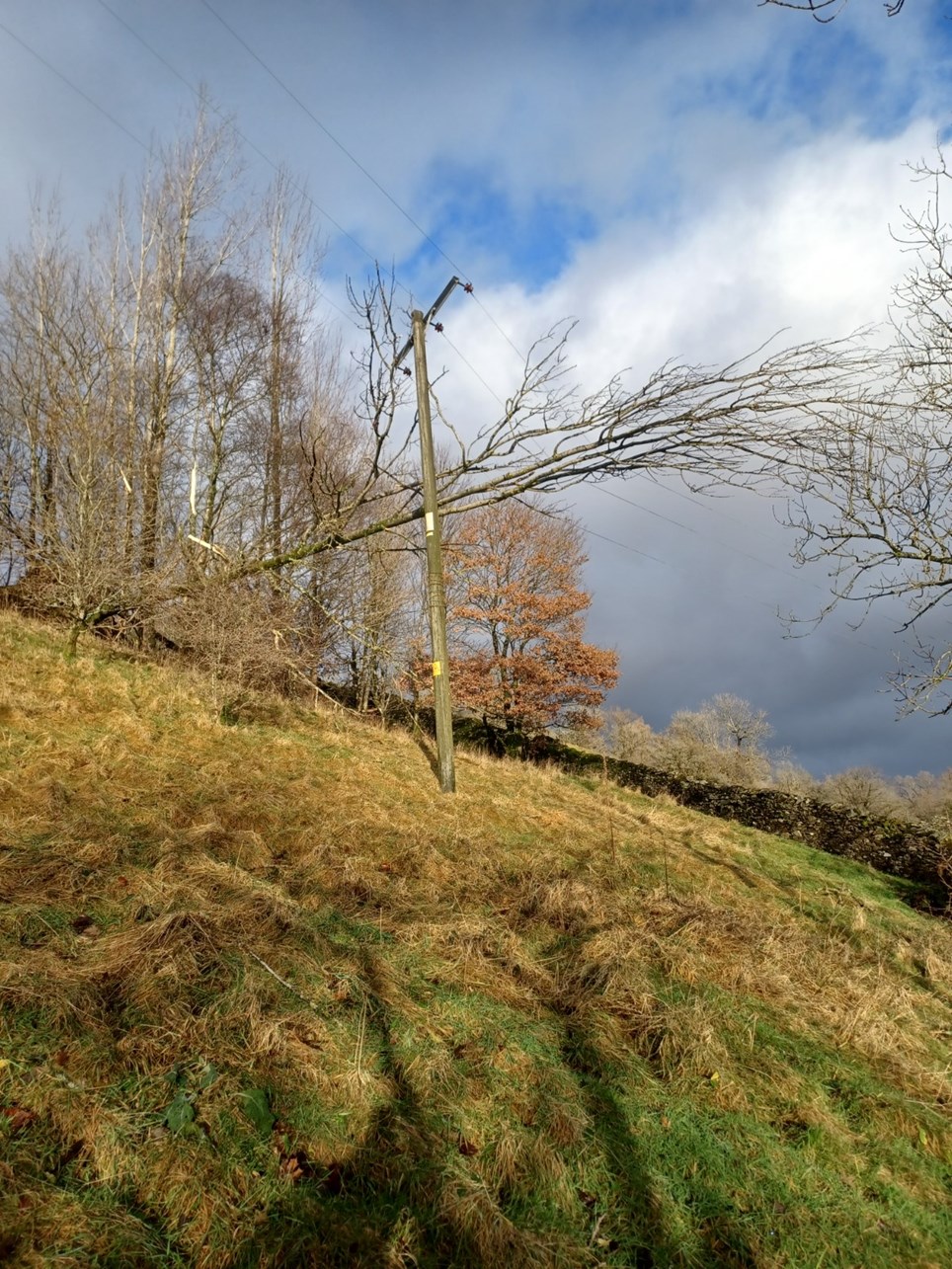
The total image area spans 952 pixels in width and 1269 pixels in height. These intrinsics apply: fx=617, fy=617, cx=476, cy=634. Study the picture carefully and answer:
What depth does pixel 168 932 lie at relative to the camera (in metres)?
3.10

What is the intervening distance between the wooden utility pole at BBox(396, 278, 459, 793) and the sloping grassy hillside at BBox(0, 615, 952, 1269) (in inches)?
83.4

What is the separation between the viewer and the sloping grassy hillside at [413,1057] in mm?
1983

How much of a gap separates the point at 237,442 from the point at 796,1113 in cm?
1519

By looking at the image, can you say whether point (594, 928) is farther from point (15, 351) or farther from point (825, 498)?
point (15, 351)

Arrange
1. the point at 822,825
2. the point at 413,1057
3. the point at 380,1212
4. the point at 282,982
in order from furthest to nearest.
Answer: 1. the point at 822,825
2. the point at 282,982
3. the point at 413,1057
4. the point at 380,1212

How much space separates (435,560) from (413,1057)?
585 centimetres

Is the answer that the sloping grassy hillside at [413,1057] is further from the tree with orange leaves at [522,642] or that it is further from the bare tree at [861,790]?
the bare tree at [861,790]

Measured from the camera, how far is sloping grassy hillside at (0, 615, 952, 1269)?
1983 mm

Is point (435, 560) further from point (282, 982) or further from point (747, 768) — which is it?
point (747, 768)

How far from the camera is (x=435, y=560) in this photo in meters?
7.86

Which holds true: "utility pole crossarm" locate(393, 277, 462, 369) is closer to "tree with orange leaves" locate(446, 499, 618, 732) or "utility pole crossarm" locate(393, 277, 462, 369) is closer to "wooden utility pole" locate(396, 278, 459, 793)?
"wooden utility pole" locate(396, 278, 459, 793)

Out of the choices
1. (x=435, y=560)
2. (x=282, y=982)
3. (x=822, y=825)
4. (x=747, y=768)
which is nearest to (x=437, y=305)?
(x=435, y=560)

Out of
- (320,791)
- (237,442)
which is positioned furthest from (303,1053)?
(237,442)

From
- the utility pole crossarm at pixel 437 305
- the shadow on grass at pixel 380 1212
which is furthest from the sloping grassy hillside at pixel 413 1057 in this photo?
the utility pole crossarm at pixel 437 305
